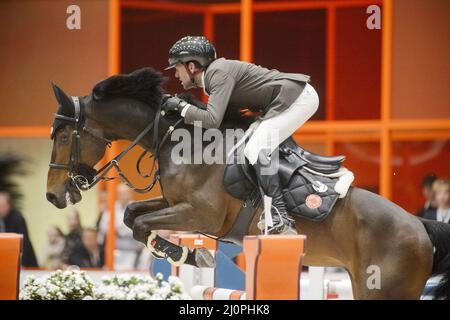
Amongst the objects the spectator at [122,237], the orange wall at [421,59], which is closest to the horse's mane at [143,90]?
the spectator at [122,237]

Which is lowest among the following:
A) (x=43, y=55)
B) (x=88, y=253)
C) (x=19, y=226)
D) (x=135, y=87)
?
(x=88, y=253)

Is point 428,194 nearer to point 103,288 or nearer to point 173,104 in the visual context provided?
point 173,104

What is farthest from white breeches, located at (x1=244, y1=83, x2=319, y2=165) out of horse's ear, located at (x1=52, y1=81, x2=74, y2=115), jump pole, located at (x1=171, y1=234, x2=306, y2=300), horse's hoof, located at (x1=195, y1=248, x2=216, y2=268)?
horse's ear, located at (x1=52, y1=81, x2=74, y2=115)

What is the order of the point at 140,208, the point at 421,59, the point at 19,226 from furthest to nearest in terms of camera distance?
the point at 19,226 < the point at 421,59 < the point at 140,208

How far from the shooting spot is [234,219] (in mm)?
5203

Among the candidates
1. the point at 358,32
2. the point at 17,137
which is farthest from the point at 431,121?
the point at 17,137

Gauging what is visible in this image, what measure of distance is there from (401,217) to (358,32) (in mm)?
4044

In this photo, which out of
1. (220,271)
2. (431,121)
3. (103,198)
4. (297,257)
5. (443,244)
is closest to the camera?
(297,257)

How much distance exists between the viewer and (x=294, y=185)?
5086 millimetres

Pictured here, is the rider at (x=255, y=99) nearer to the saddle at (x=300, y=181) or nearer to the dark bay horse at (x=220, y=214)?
the saddle at (x=300, y=181)

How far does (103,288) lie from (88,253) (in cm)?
359

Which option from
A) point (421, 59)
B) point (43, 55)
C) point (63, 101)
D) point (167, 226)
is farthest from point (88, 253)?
point (421, 59)

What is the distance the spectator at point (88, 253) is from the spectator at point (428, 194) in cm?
322

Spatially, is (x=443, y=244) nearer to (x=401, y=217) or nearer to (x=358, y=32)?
(x=401, y=217)
